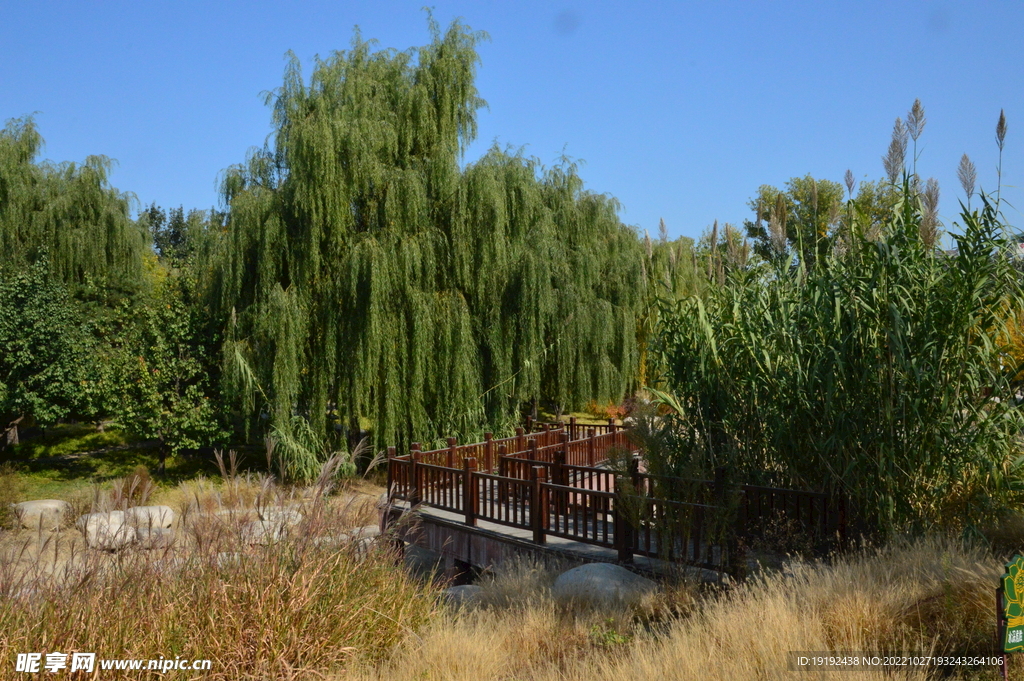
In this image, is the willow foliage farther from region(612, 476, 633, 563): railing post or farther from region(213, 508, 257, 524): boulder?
region(213, 508, 257, 524): boulder

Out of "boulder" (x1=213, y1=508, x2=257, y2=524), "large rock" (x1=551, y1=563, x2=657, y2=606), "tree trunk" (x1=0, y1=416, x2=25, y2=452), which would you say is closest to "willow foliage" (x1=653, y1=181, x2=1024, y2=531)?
"large rock" (x1=551, y1=563, x2=657, y2=606)

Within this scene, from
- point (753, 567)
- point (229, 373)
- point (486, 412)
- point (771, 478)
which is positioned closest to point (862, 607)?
point (753, 567)

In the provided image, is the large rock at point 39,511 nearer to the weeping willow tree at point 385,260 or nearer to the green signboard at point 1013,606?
the weeping willow tree at point 385,260

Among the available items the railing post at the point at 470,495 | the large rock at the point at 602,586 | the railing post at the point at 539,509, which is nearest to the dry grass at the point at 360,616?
the large rock at the point at 602,586

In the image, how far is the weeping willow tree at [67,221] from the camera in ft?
61.6

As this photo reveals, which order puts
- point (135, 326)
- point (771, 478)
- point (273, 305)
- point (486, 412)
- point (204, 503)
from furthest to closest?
point (135, 326) → point (486, 412) → point (273, 305) → point (771, 478) → point (204, 503)

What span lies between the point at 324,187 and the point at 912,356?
1119cm

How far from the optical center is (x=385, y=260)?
Result: 14203 mm

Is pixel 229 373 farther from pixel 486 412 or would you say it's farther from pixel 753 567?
pixel 753 567

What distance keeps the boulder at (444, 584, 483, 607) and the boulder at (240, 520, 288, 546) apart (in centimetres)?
238

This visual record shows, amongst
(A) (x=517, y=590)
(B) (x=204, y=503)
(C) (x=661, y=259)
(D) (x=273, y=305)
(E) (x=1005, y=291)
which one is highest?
(C) (x=661, y=259)

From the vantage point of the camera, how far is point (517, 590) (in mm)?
6980

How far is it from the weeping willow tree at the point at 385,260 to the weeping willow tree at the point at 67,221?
5.74 m

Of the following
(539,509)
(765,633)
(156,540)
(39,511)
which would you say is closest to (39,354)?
(39,511)
